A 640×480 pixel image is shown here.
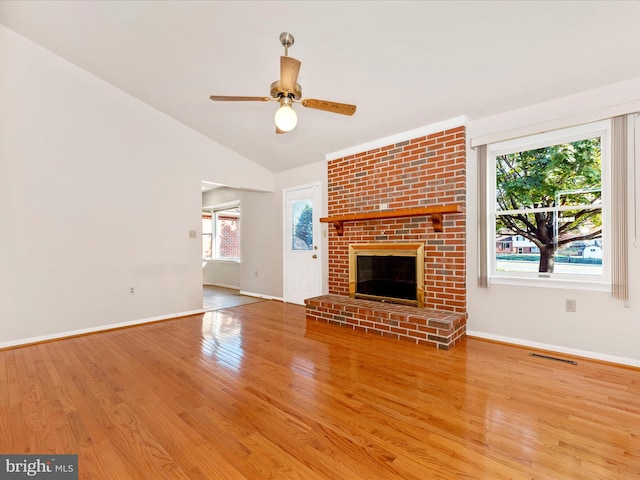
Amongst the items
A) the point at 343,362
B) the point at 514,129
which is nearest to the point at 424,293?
the point at 343,362

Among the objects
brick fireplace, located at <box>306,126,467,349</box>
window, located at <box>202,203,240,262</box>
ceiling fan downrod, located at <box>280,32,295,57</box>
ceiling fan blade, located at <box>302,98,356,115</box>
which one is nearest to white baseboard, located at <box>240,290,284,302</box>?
window, located at <box>202,203,240,262</box>

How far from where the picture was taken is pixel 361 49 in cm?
274

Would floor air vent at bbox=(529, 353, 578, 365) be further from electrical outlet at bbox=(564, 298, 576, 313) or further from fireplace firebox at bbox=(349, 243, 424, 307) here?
fireplace firebox at bbox=(349, 243, 424, 307)

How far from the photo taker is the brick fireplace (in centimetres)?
346

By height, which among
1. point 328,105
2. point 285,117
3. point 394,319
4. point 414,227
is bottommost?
point 394,319

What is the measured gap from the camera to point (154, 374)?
8.48 ft

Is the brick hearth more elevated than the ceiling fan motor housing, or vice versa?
the ceiling fan motor housing

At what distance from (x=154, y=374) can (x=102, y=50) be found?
11.4 feet

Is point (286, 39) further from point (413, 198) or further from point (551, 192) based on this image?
point (551, 192)

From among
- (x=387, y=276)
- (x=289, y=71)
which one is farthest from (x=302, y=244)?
(x=289, y=71)

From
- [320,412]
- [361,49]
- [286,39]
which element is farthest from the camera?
[361,49]

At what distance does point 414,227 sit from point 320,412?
103 inches

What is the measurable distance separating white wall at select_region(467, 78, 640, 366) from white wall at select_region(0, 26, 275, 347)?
13.0ft

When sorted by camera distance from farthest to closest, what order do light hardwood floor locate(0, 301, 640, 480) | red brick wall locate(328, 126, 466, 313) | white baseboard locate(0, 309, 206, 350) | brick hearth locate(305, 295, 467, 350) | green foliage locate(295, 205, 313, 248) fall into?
green foliage locate(295, 205, 313, 248) → red brick wall locate(328, 126, 466, 313) → white baseboard locate(0, 309, 206, 350) → brick hearth locate(305, 295, 467, 350) → light hardwood floor locate(0, 301, 640, 480)
